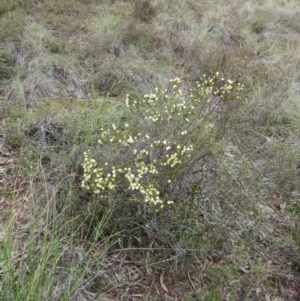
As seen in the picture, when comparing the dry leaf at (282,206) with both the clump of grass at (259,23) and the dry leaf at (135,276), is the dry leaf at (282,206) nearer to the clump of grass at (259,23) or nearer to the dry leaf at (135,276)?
the dry leaf at (135,276)

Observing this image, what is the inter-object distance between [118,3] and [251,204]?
540 centimetres

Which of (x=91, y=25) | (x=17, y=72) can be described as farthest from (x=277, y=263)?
(x=91, y=25)

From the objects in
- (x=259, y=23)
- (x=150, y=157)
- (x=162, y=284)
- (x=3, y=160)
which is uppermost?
(x=150, y=157)

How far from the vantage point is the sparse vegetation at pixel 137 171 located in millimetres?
2238

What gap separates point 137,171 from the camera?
231cm

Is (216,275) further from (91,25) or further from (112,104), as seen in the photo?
(91,25)

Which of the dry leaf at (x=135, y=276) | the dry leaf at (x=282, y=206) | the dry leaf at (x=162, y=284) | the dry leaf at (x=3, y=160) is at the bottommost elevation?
the dry leaf at (x=162, y=284)

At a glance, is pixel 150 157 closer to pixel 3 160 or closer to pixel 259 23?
pixel 3 160

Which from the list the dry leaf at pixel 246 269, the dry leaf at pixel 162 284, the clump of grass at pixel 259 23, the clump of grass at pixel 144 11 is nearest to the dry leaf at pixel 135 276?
the dry leaf at pixel 162 284

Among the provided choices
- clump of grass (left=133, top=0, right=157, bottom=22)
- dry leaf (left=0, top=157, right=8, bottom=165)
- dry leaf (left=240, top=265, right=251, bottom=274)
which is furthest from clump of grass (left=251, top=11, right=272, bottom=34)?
dry leaf (left=0, top=157, right=8, bottom=165)

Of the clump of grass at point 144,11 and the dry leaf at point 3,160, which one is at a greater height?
the clump of grass at point 144,11

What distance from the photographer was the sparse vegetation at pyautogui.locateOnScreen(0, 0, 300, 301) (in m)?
2.24

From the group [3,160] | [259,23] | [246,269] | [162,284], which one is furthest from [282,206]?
[259,23]

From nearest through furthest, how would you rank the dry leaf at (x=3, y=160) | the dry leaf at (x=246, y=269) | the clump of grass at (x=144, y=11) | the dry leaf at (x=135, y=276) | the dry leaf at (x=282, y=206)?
the dry leaf at (x=135, y=276)
the dry leaf at (x=246, y=269)
the dry leaf at (x=3, y=160)
the dry leaf at (x=282, y=206)
the clump of grass at (x=144, y=11)
